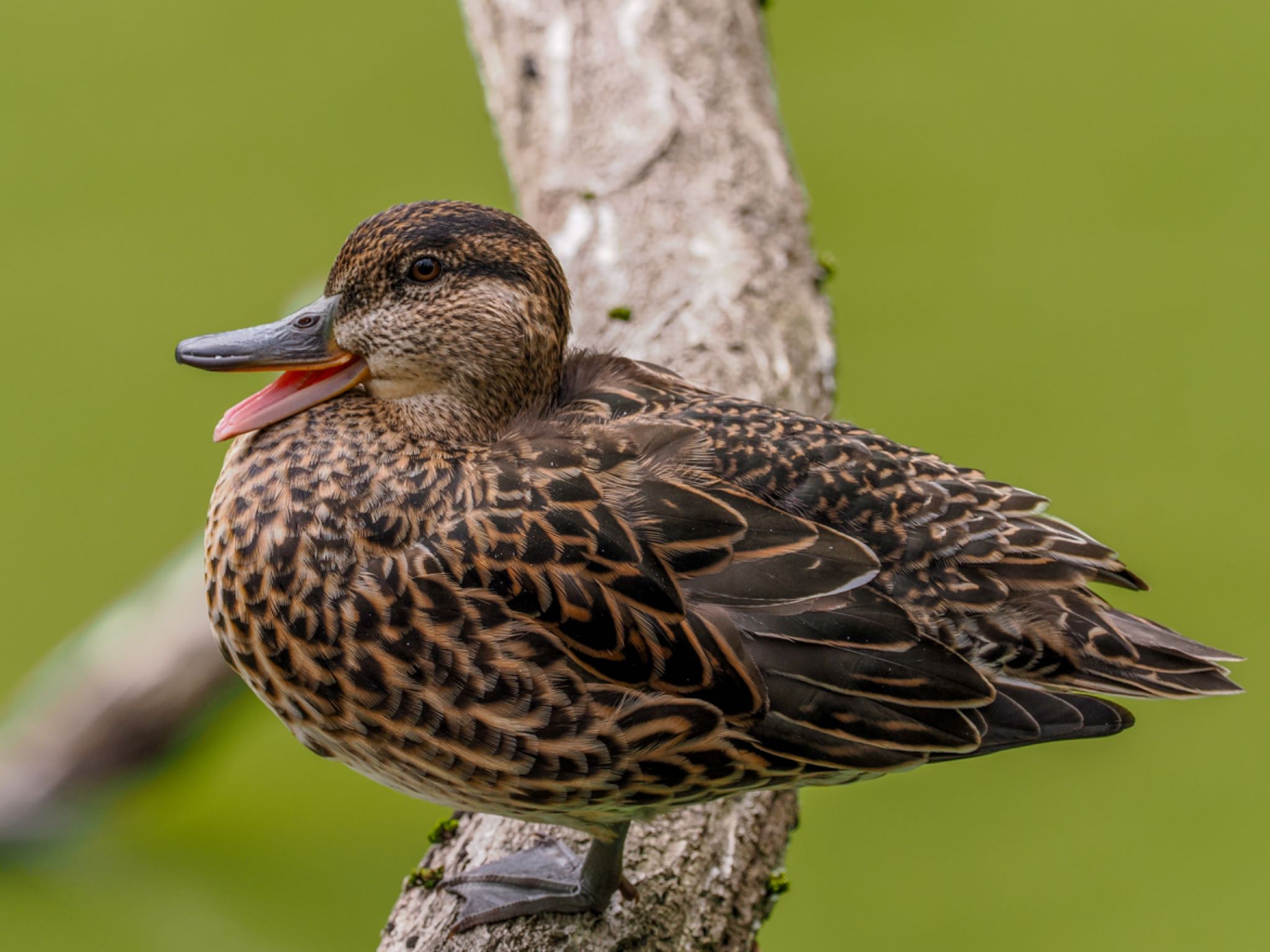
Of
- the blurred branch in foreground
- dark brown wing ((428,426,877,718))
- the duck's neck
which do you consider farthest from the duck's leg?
the blurred branch in foreground

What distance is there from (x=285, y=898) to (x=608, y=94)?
101 inches

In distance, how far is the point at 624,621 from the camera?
1.91 meters

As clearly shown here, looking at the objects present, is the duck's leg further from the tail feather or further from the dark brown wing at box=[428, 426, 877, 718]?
the tail feather

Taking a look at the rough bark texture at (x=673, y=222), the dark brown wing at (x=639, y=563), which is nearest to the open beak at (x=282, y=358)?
the dark brown wing at (x=639, y=563)

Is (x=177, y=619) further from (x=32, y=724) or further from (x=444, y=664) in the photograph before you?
(x=444, y=664)

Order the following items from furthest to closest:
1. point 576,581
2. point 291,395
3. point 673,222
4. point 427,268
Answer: point 673,222 → point 291,395 → point 427,268 → point 576,581

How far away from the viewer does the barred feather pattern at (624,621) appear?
190 centimetres

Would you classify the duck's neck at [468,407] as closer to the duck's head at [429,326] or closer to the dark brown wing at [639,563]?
the duck's head at [429,326]

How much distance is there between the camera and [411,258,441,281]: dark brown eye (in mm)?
2072

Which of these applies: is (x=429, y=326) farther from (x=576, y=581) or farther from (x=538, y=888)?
(x=538, y=888)

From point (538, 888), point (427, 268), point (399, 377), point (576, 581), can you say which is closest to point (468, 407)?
point (399, 377)

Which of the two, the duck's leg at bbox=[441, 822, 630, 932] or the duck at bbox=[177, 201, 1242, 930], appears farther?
the duck's leg at bbox=[441, 822, 630, 932]

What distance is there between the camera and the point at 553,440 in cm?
206

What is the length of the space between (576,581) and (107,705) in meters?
2.50
